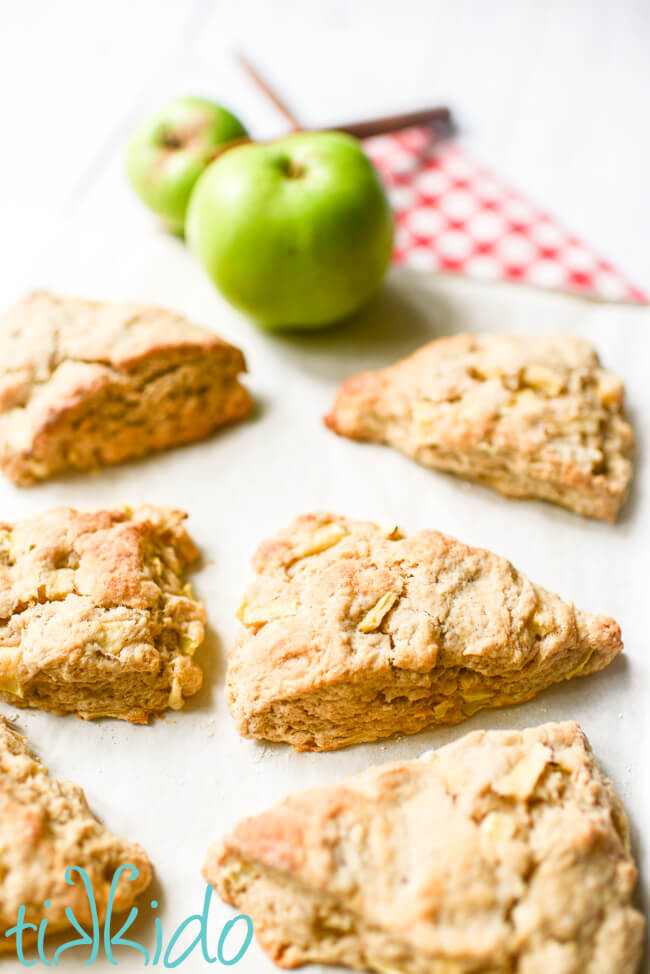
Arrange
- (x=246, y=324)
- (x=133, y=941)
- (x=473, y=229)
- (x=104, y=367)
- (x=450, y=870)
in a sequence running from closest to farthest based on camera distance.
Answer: (x=450, y=870) → (x=133, y=941) → (x=104, y=367) → (x=246, y=324) → (x=473, y=229)

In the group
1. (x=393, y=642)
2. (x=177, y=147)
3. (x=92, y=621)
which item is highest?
(x=177, y=147)

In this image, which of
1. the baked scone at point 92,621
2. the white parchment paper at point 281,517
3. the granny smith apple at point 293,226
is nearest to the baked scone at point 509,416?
the white parchment paper at point 281,517

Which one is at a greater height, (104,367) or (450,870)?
(104,367)

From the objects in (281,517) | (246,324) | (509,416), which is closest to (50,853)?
(281,517)

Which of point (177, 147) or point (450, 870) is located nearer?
point (450, 870)

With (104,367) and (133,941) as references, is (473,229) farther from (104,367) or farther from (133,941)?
(133,941)

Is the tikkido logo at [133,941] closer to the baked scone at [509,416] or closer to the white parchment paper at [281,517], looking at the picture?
the white parchment paper at [281,517]

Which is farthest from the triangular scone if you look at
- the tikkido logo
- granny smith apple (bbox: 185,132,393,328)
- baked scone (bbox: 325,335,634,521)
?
granny smith apple (bbox: 185,132,393,328)
